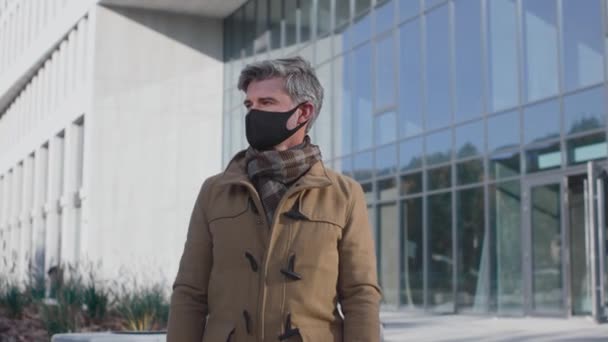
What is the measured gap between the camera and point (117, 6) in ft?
97.6

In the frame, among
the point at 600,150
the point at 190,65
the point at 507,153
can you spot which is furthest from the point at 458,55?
the point at 190,65

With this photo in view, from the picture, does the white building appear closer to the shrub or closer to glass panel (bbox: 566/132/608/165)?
the shrub

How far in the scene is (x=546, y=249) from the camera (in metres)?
15.0

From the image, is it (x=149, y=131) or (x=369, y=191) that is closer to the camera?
(x=369, y=191)

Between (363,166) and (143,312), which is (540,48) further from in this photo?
(143,312)

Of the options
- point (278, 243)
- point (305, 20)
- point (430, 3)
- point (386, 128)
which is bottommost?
point (278, 243)

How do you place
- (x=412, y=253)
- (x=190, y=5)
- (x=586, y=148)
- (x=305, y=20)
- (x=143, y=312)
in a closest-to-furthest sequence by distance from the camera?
(x=143, y=312) → (x=586, y=148) → (x=412, y=253) → (x=305, y=20) → (x=190, y=5)

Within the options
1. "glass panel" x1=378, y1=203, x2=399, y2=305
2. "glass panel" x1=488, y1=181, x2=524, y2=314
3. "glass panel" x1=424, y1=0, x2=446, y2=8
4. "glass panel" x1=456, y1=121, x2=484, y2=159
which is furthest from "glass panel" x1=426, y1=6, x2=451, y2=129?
"glass panel" x1=378, y1=203, x2=399, y2=305

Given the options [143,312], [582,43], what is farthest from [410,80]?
[143,312]

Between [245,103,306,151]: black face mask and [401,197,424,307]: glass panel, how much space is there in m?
16.0

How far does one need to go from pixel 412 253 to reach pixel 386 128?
2.72 m

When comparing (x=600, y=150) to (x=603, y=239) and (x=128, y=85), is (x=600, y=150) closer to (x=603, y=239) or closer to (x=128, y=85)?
(x=603, y=239)

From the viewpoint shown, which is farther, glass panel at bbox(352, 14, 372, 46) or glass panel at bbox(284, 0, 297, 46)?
glass panel at bbox(284, 0, 297, 46)

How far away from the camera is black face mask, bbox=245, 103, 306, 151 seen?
104 inches
